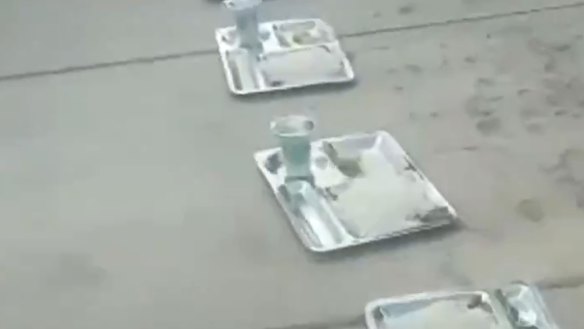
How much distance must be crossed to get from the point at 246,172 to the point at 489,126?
14.6 inches

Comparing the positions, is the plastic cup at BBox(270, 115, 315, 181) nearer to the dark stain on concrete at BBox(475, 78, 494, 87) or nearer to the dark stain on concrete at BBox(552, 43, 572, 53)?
the dark stain on concrete at BBox(475, 78, 494, 87)

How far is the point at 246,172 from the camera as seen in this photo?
164 centimetres

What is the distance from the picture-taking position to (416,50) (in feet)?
6.39

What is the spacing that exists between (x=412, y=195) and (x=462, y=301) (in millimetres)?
226

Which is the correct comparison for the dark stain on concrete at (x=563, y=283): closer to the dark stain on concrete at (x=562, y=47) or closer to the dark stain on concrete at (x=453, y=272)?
the dark stain on concrete at (x=453, y=272)

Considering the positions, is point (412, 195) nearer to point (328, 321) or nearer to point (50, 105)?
point (328, 321)

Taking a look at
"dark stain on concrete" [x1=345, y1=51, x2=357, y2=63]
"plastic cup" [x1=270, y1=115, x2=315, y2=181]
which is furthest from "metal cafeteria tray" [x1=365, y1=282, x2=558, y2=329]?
"dark stain on concrete" [x1=345, y1=51, x2=357, y2=63]

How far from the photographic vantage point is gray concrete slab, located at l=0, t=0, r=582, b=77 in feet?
6.55

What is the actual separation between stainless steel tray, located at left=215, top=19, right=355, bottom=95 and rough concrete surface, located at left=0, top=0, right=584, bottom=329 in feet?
0.09

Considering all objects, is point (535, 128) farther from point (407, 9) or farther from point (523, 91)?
point (407, 9)

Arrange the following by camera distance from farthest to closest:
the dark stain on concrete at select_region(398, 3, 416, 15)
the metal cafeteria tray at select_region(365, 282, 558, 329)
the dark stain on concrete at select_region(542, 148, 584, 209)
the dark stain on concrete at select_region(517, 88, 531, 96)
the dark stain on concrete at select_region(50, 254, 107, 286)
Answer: the dark stain on concrete at select_region(398, 3, 416, 15), the dark stain on concrete at select_region(517, 88, 531, 96), the dark stain on concrete at select_region(542, 148, 584, 209), the dark stain on concrete at select_region(50, 254, 107, 286), the metal cafeteria tray at select_region(365, 282, 558, 329)

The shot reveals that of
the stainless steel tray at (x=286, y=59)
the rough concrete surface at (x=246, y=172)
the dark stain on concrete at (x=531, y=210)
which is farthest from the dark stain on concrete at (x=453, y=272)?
the stainless steel tray at (x=286, y=59)

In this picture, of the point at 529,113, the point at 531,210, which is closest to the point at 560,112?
the point at 529,113

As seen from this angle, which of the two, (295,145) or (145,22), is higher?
(145,22)
